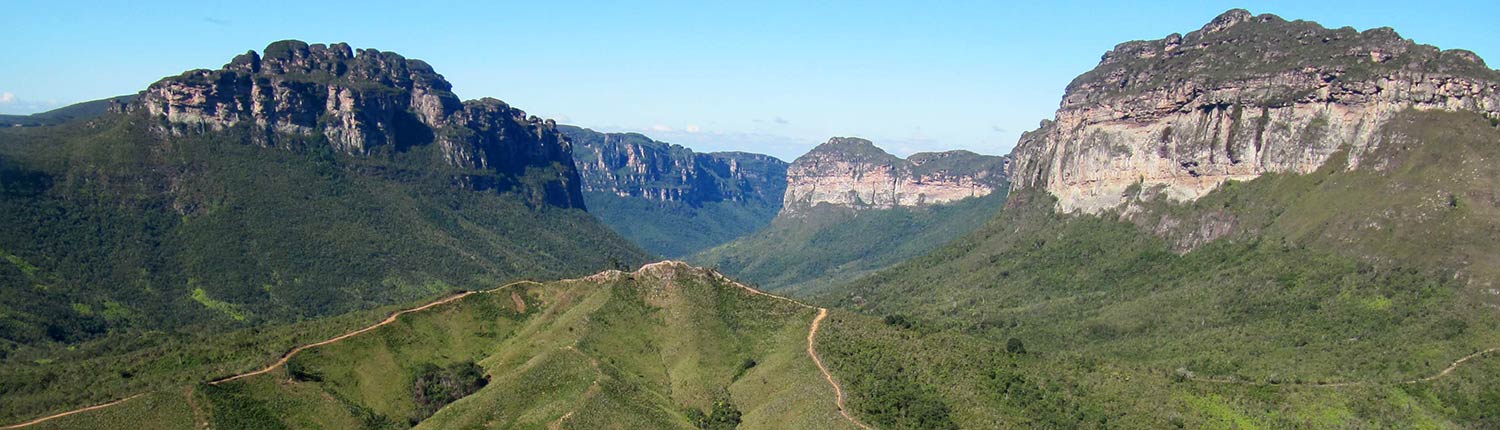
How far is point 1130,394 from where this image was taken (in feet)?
316

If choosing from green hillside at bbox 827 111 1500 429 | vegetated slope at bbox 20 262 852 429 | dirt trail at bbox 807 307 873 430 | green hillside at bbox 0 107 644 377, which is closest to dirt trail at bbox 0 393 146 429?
vegetated slope at bbox 20 262 852 429

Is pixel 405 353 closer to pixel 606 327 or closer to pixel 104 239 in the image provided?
pixel 606 327

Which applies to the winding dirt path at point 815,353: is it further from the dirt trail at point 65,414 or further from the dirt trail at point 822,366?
the dirt trail at point 65,414

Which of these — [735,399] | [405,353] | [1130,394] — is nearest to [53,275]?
[405,353]

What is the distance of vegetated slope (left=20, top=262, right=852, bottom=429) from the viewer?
3430 inches

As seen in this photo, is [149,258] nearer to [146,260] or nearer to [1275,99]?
[146,260]

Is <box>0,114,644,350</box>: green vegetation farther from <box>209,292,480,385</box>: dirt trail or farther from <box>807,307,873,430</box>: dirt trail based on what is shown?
<box>807,307,873,430</box>: dirt trail

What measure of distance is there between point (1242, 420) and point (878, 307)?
337 feet

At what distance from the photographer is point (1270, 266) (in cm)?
14825

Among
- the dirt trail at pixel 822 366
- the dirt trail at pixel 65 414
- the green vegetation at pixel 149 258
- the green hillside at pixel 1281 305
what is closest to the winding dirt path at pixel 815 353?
the dirt trail at pixel 822 366

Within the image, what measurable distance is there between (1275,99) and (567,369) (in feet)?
421

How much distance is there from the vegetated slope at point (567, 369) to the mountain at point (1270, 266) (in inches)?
597

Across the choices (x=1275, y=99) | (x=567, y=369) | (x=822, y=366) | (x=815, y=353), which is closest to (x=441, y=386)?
(x=567, y=369)

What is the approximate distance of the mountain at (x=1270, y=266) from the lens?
328 feet
